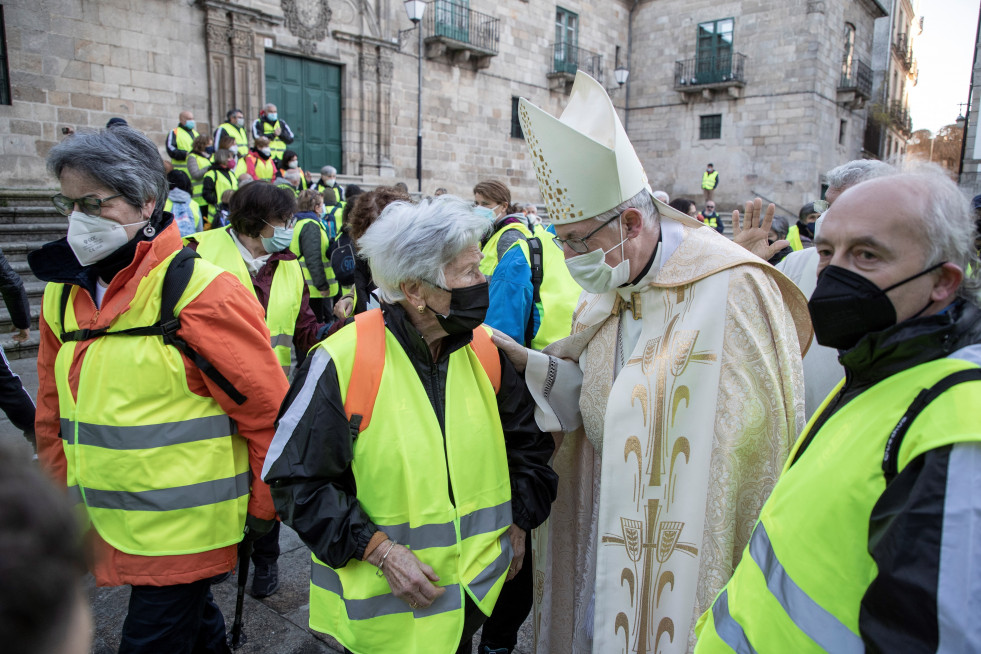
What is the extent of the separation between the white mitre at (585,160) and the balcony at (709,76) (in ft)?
73.5

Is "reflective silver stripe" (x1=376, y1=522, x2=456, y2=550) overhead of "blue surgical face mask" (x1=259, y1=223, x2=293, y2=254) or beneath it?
beneath

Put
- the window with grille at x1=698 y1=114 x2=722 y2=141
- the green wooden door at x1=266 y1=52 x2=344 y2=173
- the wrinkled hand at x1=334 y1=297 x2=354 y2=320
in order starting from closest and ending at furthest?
the wrinkled hand at x1=334 y1=297 x2=354 y2=320
the green wooden door at x1=266 y1=52 x2=344 y2=173
the window with grille at x1=698 y1=114 x2=722 y2=141

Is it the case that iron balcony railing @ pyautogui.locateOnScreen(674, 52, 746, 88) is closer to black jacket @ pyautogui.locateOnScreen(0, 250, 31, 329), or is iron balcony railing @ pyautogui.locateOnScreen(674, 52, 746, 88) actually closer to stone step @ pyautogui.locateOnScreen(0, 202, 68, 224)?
stone step @ pyautogui.locateOnScreen(0, 202, 68, 224)

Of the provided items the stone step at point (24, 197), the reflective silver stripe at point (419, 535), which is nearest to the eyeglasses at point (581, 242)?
the reflective silver stripe at point (419, 535)

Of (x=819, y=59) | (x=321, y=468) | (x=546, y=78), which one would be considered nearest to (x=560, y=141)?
(x=321, y=468)

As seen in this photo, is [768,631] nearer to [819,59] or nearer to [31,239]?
[31,239]

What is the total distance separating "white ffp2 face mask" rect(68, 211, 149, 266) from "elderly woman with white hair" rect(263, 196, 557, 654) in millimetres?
746

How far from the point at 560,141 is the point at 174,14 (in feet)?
40.4

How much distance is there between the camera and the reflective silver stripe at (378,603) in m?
1.68

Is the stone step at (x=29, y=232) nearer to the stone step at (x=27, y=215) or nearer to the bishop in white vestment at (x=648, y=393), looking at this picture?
the stone step at (x=27, y=215)

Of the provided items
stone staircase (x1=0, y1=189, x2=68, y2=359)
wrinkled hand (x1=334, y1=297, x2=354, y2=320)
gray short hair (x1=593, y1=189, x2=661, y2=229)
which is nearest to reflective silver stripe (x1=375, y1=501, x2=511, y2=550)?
gray short hair (x1=593, y1=189, x2=661, y2=229)

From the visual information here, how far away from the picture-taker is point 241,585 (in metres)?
2.47

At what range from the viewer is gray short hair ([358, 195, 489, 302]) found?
177 cm

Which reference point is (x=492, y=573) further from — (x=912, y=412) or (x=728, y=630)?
(x=912, y=412)
